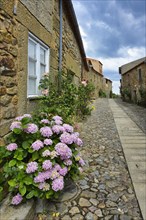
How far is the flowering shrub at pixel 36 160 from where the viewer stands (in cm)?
224

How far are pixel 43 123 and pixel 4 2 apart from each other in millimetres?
1901

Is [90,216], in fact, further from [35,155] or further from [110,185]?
[35,155]

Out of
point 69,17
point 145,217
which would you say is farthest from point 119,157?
point 69,17

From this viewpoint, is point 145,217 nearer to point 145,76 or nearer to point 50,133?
point 50,133

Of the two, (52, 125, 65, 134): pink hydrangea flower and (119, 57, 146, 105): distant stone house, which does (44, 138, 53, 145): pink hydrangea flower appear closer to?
(52, 125, 65, 134): pink hydrangea flower

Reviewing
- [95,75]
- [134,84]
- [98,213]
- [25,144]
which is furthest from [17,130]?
[95,75]

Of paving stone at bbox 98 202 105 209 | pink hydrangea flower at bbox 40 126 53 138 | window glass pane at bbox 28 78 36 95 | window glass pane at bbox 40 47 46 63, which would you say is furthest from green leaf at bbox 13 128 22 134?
window glass pane at bbox 40 47 46 63

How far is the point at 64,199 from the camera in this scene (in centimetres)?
279

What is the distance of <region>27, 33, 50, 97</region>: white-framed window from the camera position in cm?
416

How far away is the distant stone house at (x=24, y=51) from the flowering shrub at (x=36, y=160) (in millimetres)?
541

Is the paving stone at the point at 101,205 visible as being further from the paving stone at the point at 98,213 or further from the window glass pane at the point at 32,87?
the window glass pane at the point at 32,87

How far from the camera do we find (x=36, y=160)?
240cm

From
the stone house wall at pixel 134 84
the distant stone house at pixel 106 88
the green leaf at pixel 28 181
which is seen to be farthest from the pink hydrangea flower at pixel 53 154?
the distant stone house at pixel 106 88

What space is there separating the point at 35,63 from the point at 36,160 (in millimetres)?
2693
